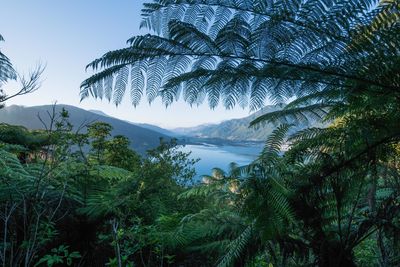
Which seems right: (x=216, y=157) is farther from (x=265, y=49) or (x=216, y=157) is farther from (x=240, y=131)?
(x=240, y=131)

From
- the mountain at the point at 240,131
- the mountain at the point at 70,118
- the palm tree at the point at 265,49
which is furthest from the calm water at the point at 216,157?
the palm tree at the point at 265,49

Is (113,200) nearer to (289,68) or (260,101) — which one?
(260,101)

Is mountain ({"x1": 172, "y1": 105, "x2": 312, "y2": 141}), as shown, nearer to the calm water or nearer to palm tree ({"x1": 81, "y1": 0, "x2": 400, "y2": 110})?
palm tree ({"x1": 81, "y1": 0, "x2": 400, "y2": 110})

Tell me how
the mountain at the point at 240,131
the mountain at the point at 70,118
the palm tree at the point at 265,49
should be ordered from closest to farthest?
the palm tree at the point at 265,49, the mountain at the point at 70,118, the mountain at the point at 240,131

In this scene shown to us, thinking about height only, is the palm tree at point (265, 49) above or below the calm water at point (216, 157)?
above

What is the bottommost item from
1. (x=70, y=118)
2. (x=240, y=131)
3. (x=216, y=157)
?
(x=216, y=157)

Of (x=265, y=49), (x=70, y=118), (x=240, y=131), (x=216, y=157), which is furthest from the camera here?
(x=240, y=131)

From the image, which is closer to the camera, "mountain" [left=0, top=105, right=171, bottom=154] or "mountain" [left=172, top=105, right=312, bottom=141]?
"mountain" [left=0, top=105, right=171, bottom=154]

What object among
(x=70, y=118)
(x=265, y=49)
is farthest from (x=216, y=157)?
(x=265, y=49)

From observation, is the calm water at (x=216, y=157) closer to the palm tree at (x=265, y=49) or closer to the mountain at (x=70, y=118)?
the mountain at (x=70, y=118)

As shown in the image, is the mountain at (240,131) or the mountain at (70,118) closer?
the mountain at (70,118)

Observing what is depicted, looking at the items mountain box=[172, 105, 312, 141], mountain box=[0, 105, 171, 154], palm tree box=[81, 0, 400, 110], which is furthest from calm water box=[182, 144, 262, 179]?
palm tree box=[81, 0, 400, 110]

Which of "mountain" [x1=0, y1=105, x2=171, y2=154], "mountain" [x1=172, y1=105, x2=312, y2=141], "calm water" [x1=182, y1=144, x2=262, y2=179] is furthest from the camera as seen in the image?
"calm water" [x1=182, y1=144, x2=262, y2=179]

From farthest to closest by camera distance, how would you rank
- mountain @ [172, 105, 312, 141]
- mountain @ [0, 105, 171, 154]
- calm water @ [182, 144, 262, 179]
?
1. calm water @ [182, 144, 262, 179]
2. mountain @ [172, 105, 312, 141]
3. mountain @ [0, 105, 171, 154]
